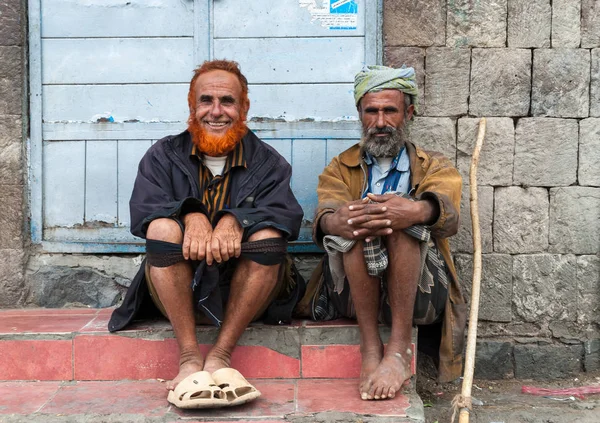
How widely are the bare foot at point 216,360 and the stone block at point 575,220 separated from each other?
2231 mm

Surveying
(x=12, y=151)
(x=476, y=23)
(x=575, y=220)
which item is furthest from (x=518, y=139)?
(x=12, y=151)

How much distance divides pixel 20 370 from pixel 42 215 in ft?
4.07

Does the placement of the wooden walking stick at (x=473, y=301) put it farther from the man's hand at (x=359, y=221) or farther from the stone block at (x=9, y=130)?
the stone block at (x=9, y=130)

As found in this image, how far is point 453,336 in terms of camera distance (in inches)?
148

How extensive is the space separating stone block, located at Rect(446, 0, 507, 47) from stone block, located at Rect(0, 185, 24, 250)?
292 cm

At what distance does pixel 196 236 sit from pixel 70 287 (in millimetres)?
1635

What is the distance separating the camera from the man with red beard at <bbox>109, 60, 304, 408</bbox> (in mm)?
3367

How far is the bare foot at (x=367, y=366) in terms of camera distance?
3328 millimetres

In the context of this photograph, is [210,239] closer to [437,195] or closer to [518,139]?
[437,195]

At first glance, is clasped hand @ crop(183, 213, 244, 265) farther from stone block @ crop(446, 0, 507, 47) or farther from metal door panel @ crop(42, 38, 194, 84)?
stone block @ crop(446, 0, 507, 47)

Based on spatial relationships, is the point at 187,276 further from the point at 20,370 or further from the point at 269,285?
the point at 20,370

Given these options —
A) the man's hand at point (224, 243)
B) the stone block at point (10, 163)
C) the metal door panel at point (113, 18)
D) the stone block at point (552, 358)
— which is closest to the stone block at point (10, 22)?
the metal door panel at point (113, 18)

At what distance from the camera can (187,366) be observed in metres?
3.38

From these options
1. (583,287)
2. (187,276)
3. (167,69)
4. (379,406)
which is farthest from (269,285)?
(583,287)
